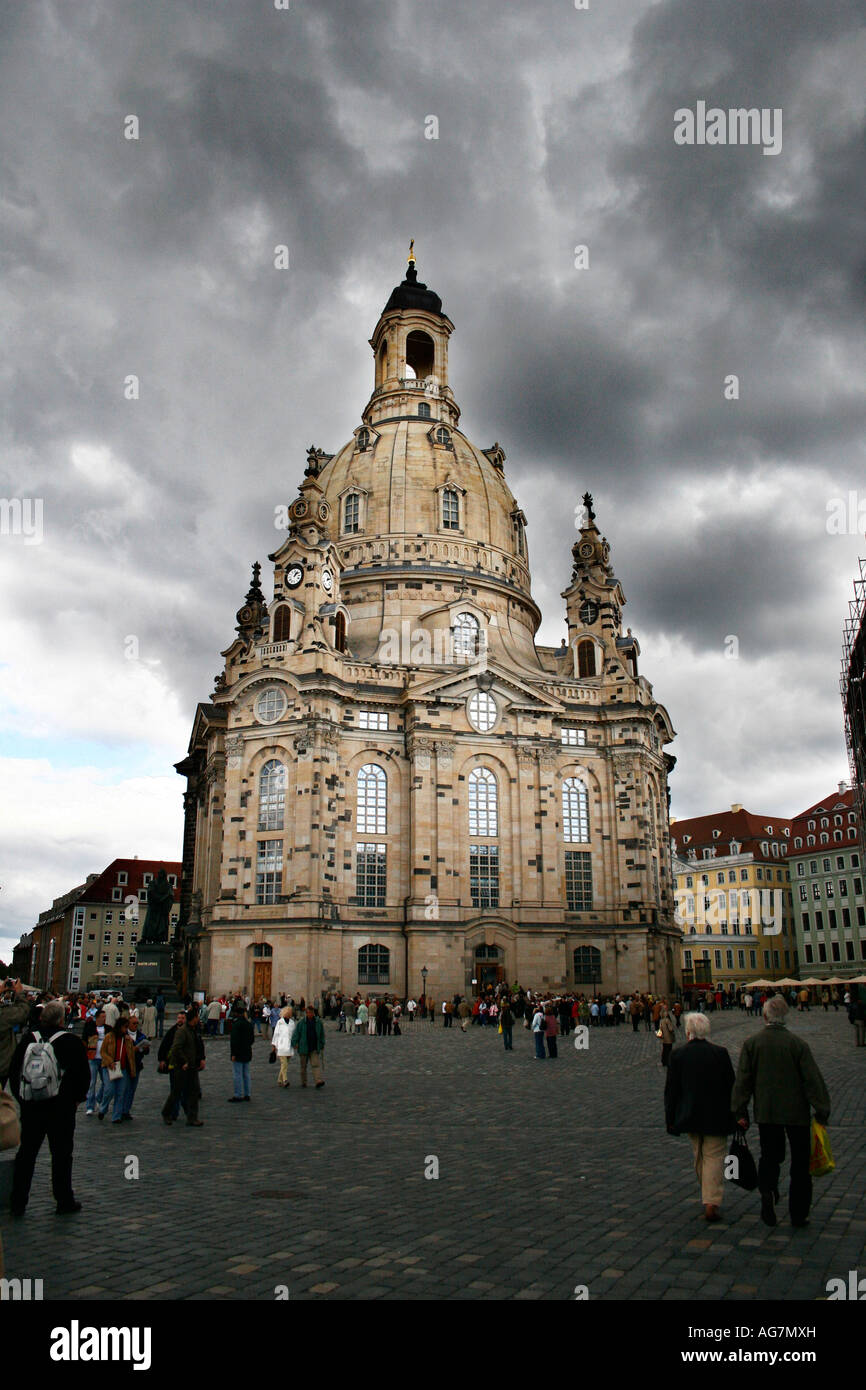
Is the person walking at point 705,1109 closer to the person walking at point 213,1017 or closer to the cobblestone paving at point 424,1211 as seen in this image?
the cobblestone paving at point 424,1211

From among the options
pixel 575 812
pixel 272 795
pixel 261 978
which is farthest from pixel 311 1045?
pixel 575 812

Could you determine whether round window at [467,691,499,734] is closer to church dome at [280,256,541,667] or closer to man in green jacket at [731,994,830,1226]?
church dome at [280,256,541,667]

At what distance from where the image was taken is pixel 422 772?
195ft

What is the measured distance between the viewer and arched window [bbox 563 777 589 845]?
209 feet

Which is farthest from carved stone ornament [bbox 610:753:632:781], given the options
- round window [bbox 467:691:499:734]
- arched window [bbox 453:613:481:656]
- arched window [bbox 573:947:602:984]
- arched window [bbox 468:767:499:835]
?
arched window [bbox 453:613:481:656]

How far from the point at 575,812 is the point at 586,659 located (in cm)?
1182

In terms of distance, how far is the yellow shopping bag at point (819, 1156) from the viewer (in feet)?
30.4

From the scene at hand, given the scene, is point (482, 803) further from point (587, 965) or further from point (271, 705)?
point (271, 705)

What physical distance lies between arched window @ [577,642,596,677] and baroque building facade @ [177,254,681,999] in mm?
153

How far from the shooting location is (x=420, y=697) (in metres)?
60.0

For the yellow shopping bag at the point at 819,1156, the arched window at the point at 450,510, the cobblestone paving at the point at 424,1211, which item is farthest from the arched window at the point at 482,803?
the yellow shopping bag at the point at 819,1156

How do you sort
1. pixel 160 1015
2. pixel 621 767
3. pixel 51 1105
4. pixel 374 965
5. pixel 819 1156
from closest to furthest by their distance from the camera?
pixel 819 1156 < pixel 51 1105 < pixel 160 1015 < pixel 374 965 < pixel 621 767

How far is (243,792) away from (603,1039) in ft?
89.4

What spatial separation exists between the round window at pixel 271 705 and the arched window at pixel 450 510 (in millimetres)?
19134
